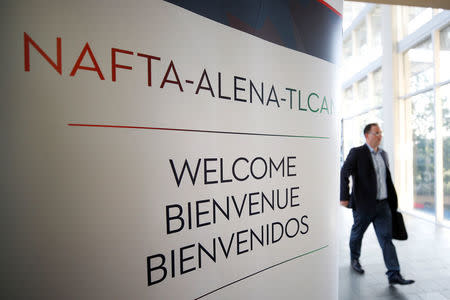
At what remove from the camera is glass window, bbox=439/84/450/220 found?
4914mm

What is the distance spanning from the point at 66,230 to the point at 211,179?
573 mm

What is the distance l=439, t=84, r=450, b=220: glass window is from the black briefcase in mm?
3267

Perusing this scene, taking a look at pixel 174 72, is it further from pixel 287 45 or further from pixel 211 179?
pixel 287 45

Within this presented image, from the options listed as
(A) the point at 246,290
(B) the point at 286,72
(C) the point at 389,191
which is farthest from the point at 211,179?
(C) the point at 389,191

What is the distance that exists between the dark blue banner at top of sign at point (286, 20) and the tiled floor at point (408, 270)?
217 cm

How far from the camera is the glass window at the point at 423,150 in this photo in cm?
Result: 549

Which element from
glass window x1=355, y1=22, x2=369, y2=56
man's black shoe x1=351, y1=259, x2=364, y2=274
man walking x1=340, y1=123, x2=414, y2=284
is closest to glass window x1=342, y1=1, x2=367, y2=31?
glass window x1=355, y1=22, x2=369, y2=56

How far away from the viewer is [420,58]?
5.66 m

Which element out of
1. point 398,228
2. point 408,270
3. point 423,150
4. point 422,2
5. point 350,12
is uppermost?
point 350,12

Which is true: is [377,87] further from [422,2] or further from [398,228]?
[398,228]

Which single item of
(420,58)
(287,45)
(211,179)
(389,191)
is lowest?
(389,191)

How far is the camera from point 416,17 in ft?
18.9

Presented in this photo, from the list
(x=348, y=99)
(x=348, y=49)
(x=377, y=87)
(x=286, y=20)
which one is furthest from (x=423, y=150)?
(x=286, y=20)

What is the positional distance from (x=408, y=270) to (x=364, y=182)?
1210mm
